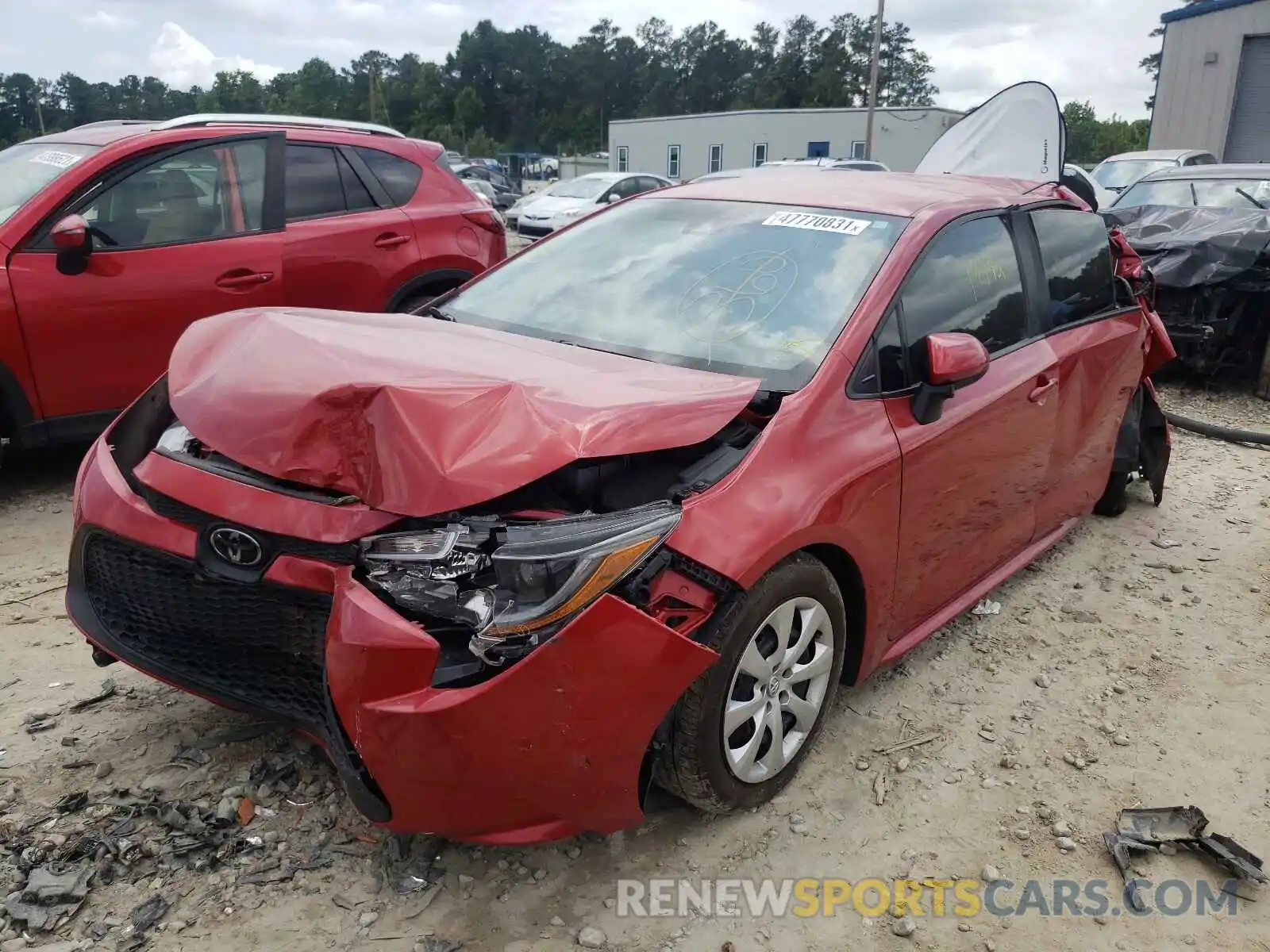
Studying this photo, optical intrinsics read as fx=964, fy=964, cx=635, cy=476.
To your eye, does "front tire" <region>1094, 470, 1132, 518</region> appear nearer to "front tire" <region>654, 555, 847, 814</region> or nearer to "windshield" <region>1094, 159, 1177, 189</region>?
"front tire" <region>654, 555, 847, 814</region>

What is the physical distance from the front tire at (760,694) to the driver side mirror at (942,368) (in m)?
0.66

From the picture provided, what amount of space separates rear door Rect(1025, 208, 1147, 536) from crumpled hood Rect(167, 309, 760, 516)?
1.79m

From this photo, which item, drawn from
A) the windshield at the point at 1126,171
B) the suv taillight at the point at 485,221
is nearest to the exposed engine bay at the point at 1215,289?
the suv taillight at the point at 485,221

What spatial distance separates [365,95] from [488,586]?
10626 cm

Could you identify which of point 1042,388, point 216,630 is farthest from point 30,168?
point 1042,388

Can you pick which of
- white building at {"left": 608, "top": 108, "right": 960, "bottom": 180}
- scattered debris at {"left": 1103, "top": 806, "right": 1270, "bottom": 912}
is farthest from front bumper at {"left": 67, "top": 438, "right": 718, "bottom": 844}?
white building at {"left": 608, "top": 108, "right": 960, "bottom": 180}

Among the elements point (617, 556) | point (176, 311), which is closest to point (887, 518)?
point (617, 556)

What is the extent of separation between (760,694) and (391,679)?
0.99 m

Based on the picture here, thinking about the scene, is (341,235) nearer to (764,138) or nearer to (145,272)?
(145,272)

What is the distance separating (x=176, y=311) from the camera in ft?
15.9

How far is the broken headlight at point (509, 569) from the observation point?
203 centimetres

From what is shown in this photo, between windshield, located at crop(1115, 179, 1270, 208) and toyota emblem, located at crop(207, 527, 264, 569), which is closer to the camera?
toyota emblem, located at crop(207, 527, 264, 569)

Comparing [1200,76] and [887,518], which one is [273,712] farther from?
[1200,76]

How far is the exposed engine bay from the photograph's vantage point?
7.08 meters
